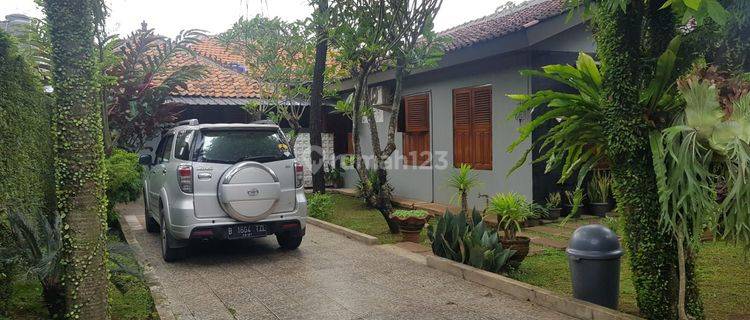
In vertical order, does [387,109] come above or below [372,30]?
below

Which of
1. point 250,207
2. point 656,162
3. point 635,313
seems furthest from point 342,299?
→ point 656,162

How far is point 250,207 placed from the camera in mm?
6652

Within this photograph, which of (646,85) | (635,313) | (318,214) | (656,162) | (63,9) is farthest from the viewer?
(318,214)

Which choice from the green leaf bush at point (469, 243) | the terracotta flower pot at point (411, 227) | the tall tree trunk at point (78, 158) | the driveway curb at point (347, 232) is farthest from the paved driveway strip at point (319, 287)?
the tall tree trunk at point (78, 158)

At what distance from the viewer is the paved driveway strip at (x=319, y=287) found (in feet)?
16.2

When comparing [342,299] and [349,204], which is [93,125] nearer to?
[342,299]

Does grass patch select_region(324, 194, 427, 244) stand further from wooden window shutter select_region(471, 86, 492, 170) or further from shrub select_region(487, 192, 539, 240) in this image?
wooden window shutter select_region(471, 86, 492, 170)

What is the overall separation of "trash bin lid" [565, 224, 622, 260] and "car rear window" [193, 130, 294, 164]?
12.7ft

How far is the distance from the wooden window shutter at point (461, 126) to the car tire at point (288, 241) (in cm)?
445

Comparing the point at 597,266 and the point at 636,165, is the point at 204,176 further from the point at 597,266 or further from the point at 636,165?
the point at 636,165

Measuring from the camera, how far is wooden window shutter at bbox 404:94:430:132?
1204 cm

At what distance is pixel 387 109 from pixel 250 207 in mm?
6536

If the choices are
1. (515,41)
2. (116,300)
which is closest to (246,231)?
(116,300)

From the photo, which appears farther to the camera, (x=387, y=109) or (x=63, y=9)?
(x=387, y=109)
